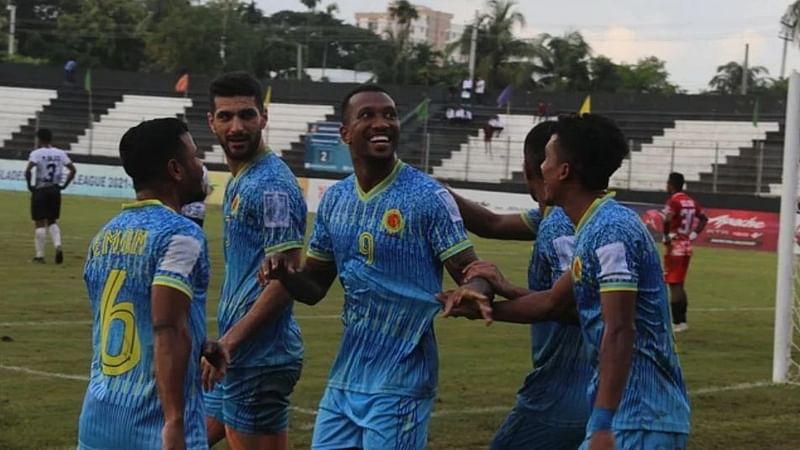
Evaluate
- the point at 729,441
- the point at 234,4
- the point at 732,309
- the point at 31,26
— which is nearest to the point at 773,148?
the point at 732,309

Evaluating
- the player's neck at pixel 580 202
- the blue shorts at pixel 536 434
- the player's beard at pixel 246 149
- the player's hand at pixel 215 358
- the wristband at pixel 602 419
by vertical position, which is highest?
the player's beard at pixel 246 149

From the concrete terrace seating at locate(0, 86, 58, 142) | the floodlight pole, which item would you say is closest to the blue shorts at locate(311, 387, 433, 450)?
the floodlight pole

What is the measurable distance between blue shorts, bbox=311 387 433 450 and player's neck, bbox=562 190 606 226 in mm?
1126

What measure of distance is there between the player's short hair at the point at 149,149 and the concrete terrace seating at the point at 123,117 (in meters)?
49.0

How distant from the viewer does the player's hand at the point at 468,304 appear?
5480mm

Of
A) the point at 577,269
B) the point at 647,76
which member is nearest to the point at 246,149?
the point at 577,269

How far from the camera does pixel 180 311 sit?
4844 mm

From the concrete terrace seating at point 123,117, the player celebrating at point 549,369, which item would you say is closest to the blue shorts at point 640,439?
the player celebrating at point 549,369

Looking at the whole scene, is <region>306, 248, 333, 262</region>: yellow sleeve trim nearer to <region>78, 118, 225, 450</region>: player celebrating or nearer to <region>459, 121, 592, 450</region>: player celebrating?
<region>459, 121, 592, 450</region>: player celebrating

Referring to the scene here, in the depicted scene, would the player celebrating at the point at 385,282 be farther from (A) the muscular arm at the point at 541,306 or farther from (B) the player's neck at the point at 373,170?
(A) the muscular arm at the point at 541,306

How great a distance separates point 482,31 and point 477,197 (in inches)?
1921

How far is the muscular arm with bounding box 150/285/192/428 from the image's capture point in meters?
4.79

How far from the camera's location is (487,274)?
18.4 feet

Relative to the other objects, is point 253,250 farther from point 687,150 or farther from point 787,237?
point 687,150
